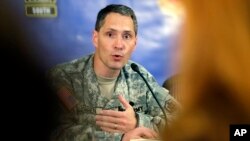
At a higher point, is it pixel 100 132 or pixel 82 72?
pixel 82 72

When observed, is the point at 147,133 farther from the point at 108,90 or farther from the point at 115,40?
the point at 115,40

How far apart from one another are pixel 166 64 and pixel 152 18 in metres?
0.15

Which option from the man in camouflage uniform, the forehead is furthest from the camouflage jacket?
the forehead

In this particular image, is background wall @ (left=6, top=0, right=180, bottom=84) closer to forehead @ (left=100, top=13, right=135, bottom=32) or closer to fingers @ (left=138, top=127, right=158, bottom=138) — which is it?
forehead @ (left=100, top=13, right=135, bottom=32)

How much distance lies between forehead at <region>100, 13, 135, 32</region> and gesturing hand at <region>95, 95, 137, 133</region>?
0.22m

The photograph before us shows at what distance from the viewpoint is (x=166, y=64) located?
5.31ft

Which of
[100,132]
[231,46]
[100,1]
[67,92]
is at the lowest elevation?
[100,132]

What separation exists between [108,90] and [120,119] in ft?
0.33

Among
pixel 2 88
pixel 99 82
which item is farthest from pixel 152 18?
pixel 2 88

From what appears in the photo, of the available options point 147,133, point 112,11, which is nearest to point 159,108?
point 147,133

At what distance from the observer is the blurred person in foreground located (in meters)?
1.63

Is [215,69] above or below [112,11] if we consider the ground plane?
below

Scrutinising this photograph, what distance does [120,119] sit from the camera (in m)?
1.63

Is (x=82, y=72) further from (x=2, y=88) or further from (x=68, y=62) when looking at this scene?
(x=2, y=88)
